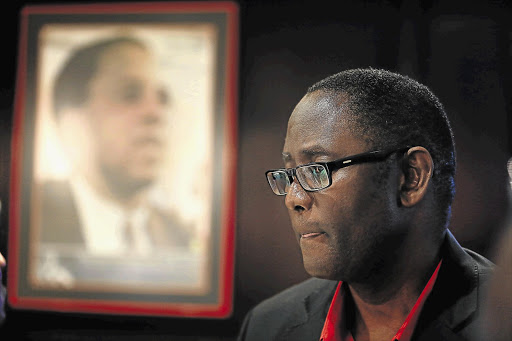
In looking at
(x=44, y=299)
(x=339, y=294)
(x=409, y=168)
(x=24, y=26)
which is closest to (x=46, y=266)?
(x=44, y=299)

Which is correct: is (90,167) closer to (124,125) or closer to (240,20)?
(124,125)

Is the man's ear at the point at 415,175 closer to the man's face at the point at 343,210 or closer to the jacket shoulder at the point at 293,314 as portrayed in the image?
the man's face at the point at 343,210

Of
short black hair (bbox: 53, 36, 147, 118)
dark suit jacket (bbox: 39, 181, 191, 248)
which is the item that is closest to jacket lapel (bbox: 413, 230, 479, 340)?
dark suit jacket (bbox: 39, 181, 191, 248)

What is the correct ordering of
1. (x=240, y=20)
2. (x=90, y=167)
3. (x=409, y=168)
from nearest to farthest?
(x=409, y=168), (x=240, y=20), (x=90, y=167)

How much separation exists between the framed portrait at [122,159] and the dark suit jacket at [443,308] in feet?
2.86

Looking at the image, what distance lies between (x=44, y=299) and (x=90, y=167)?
1.92ft

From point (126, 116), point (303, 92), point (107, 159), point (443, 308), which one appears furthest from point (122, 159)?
point (443, 308)

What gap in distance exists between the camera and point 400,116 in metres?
1.17

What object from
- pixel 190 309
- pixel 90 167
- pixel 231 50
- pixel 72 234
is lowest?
pixel 190 309

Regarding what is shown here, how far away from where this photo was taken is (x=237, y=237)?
223 cm

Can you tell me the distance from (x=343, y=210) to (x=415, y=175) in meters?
0.17

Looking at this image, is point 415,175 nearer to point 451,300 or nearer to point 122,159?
point 451,300

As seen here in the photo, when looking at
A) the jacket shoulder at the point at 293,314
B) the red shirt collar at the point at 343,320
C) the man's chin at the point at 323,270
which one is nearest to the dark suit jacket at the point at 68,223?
the jacket shoulder at the point at 293,314

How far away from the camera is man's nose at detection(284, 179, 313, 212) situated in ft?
3.88
